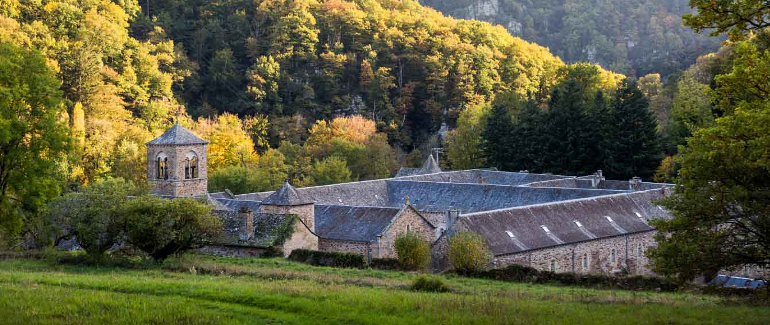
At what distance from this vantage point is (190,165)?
5272cm

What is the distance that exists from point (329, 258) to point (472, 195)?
68.7 ft

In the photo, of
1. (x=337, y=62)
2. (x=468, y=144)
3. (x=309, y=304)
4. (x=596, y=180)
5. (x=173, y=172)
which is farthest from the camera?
(x=337, y=62)

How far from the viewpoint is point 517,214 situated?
46.3 meters

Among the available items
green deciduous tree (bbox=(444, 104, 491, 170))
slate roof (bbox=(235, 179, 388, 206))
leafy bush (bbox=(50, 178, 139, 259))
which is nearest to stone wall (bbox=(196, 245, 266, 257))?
leafy bush (bbox=(50, 178, 139, 259))

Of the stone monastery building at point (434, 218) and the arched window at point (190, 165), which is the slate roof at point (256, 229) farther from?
the arched window at point (190, 165)

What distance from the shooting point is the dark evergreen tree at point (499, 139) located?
7838 cm

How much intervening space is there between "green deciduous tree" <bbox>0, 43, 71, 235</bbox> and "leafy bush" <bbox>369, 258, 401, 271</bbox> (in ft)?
41.4

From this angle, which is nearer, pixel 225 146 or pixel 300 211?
pixel 300 211

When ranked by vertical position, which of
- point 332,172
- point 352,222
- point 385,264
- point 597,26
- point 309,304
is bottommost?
point 385,264

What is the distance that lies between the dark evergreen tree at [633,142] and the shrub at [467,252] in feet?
110

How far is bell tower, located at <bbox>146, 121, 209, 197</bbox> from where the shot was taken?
52.0 meters

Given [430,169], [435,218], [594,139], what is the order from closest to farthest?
[435,218] → [430,169] → [594,139]

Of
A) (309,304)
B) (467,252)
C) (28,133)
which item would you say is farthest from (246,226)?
(309,304)

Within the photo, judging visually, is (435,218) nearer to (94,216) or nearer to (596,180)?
(94,216)
